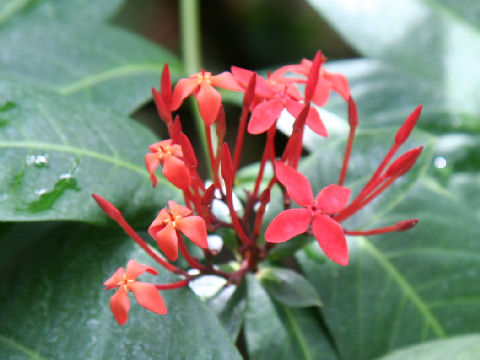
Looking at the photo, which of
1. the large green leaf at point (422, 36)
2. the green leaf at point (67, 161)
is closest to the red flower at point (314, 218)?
the green leaf at point (67, 161)

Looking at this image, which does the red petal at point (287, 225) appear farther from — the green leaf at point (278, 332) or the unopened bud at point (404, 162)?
the green leaf at point (278, 332)

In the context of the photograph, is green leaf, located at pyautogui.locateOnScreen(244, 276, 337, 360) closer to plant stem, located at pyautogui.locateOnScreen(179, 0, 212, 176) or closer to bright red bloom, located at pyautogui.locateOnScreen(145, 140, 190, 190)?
bright red bloom, located at pyautogui.locateOnScreen(145, 140, 190, 190)

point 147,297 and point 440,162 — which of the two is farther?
point 440,162

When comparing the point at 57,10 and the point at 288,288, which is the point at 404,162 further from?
the point at 57,10

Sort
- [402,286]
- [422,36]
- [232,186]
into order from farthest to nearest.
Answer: [422,36]
[402,286]
[232,186]

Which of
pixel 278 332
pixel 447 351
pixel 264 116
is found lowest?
pixel 278 332

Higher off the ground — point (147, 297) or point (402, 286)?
point (147, 297)

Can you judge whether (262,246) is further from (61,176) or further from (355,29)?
(355,29)

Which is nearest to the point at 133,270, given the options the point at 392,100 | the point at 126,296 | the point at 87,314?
the point at 126,296
